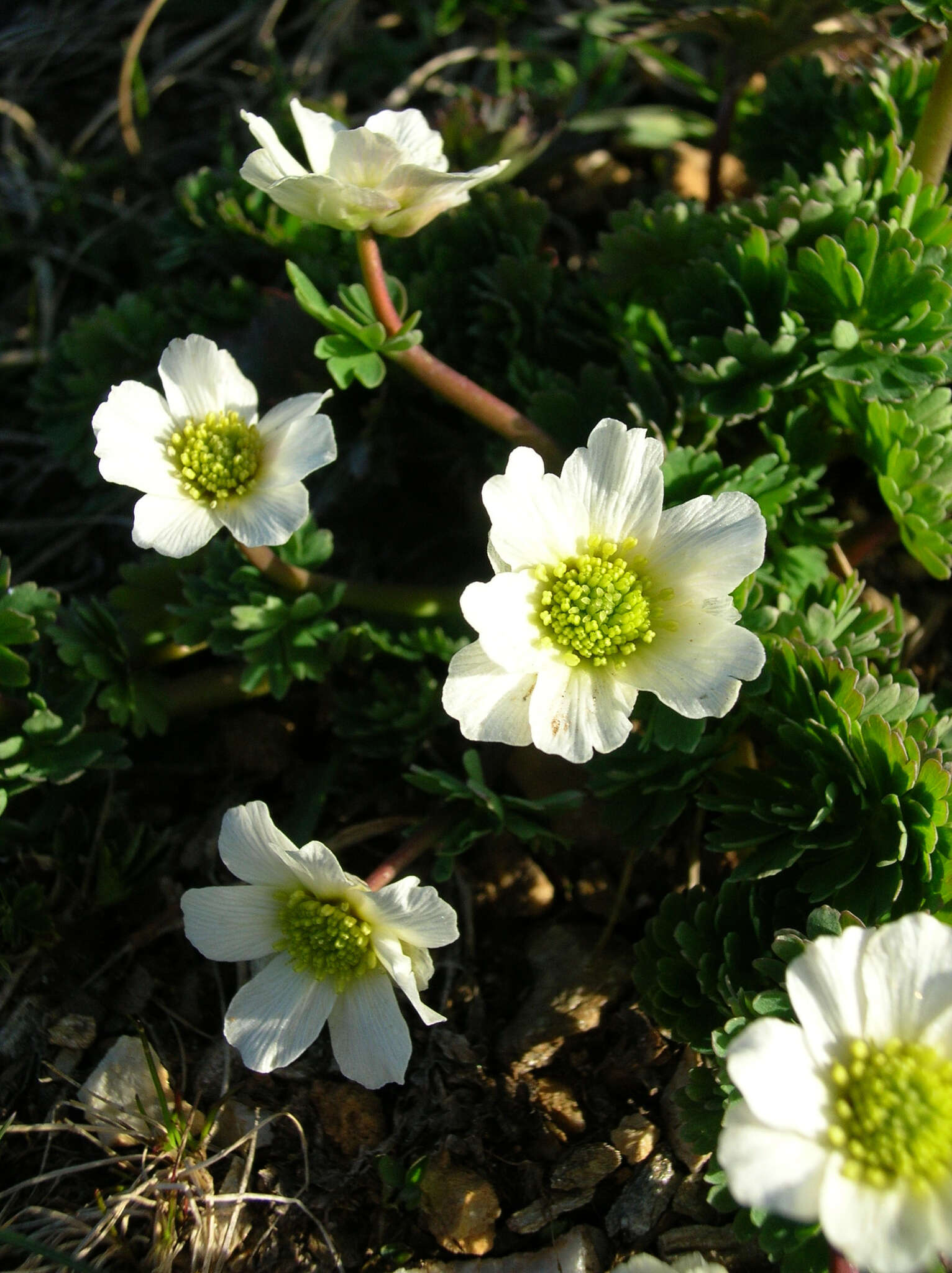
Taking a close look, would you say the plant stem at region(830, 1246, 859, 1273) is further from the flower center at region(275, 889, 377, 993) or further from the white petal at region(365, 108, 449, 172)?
the white petal at region(365, 108, 449, 172)

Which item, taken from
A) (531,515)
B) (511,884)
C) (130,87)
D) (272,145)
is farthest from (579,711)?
(130,87)

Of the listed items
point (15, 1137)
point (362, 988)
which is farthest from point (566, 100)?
point (15, 1137)

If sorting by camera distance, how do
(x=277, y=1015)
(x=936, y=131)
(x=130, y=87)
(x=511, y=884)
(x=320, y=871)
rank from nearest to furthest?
(x=320, y=871)
(x=277, y=1015)
(x=936, y=131)
(x=511, y=884)
(x=130, y=87)

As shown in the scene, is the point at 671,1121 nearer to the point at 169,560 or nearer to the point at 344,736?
the point at 344,736

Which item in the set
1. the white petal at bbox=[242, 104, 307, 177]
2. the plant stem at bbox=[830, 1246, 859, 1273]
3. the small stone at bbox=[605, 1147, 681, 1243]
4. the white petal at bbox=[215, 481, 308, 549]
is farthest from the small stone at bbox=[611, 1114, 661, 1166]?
the white petal at bbox=[242, 104, 307, 177]

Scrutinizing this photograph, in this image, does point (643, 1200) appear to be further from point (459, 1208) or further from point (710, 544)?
point (710, 544)

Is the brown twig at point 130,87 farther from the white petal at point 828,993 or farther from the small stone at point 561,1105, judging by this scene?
the white petal at point 828,993

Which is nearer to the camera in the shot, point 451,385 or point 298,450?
point 298,450

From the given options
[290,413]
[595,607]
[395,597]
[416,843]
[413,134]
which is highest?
[413,134]
